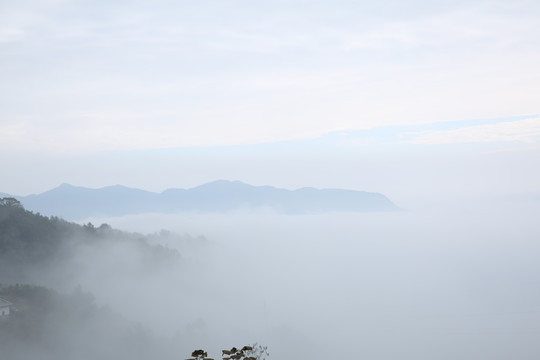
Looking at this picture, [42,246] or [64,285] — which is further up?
[42,246]

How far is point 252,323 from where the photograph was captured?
278ft

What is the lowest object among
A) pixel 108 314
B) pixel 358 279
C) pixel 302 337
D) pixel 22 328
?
pixel 358 279

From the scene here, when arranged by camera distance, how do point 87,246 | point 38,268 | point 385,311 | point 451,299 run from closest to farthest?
point 38,268, point 87,246, point 385,311, point 451,299

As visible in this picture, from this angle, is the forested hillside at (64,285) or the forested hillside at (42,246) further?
the forested hillside at (42,246)

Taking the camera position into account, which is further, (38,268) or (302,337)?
(302,337)

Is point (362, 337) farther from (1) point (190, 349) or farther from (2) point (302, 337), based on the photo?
(1) point (190, 349)

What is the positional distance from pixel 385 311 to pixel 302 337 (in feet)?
161

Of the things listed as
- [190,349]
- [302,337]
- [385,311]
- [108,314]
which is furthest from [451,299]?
[108,314]

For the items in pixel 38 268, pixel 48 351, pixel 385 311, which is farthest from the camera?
pixel 385 311

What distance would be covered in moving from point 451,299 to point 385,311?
27024mm

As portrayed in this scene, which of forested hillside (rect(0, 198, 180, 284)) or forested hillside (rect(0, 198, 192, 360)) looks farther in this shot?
forested hillside (rect(0, 198, 180, 284))

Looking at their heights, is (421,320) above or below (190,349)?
below

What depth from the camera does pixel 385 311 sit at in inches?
4961

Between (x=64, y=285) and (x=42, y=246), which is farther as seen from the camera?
(x=42, y=246)
